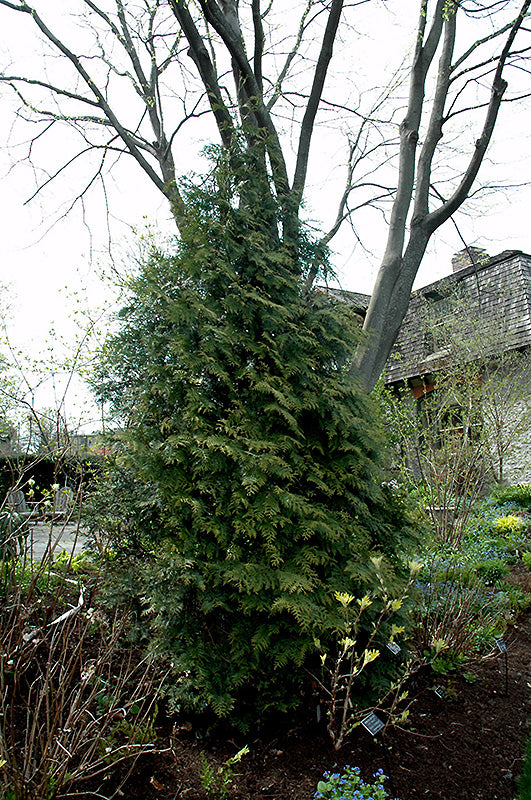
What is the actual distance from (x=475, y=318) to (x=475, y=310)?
0.47 m

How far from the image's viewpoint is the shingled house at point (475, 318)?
36.7 feet

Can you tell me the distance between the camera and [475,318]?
40.3 feet

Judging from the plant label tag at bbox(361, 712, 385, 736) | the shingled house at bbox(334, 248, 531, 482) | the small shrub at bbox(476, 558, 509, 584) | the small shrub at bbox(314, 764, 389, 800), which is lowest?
the small shrub at bbox(476, 558, 509, 584)

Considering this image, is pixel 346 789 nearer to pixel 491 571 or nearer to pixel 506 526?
pixel 491 571

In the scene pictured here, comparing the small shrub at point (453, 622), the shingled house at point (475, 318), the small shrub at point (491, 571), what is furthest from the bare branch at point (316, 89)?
the shingled house at point (475, 318)

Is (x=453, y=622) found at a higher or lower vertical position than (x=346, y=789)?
lower

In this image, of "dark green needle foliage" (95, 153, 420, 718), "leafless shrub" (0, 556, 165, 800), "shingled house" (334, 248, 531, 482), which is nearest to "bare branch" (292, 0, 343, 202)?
"dark green needle foliage" (95, 153, 420, 718)

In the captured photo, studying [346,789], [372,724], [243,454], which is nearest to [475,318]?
[243,454]

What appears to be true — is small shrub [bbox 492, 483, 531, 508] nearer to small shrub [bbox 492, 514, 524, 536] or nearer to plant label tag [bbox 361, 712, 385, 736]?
small shrub [bbox 492, 514, 524, 536]

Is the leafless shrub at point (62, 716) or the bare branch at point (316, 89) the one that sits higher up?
the bare branch at point (316, 89)

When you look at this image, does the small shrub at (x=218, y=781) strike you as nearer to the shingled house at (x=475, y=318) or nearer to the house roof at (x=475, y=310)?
the shingled house at (x=475, y=318)

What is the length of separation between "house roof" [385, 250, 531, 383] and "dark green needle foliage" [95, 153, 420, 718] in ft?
25.4

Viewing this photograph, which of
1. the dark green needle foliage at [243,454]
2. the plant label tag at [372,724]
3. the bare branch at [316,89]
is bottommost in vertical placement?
the plant label tag at [372,724]

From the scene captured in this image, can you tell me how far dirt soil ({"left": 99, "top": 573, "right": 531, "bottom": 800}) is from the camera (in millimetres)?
2395
